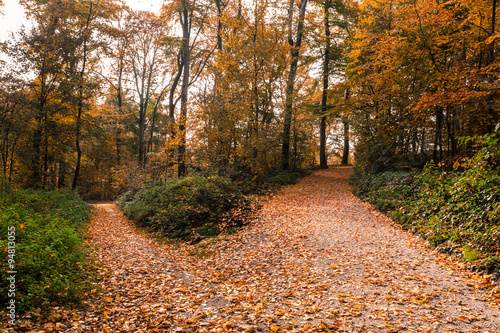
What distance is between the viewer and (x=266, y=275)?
5.57 m

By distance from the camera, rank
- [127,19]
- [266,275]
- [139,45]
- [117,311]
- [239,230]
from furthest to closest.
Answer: [139,45]
[127,19]
[239,230]
[266,275]
[117,311]

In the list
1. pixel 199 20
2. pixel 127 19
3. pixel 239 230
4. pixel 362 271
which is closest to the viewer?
pixel 362 271

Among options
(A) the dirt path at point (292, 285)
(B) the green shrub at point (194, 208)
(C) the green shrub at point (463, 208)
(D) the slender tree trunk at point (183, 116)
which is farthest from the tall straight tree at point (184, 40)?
(C) the green shrub at point (463, 208)

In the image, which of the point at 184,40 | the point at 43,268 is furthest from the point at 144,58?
the point at 43,268

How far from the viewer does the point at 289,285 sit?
4.97 m

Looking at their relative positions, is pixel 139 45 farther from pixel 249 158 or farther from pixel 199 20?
pixel 249 158

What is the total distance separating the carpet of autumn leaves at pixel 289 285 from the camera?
12.0 feet

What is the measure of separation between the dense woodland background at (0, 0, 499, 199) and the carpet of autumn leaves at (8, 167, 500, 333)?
401cm

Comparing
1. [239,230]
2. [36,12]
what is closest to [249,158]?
[239,230]

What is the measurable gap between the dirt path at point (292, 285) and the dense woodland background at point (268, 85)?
4.03 m

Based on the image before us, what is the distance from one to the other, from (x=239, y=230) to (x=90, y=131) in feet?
40.8

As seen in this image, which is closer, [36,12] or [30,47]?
[30,47]

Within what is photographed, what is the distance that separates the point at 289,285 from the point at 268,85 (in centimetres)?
1045

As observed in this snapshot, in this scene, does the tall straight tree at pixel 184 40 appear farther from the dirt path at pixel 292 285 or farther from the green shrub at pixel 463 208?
the green shrub at pixel 463 208
